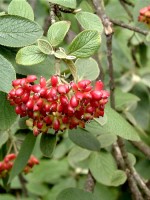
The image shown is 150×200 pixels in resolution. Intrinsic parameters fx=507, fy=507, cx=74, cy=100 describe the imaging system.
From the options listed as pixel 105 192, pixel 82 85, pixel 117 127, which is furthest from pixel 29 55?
pixel 105 192

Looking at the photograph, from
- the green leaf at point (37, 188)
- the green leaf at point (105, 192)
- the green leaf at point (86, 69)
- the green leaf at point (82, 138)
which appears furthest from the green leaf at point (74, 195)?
the green leaf at point (37, 188)

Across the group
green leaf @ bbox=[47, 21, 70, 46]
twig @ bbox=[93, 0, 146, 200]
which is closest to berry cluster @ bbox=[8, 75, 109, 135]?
green leaf @ bbox=[47, 21, 70, 46]

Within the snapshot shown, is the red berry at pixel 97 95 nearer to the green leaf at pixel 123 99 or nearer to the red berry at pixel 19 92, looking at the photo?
the red berry at pixel 19 92

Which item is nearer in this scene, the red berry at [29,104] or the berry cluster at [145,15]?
the red berry at [29,104]

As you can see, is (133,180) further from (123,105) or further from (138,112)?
(138,112)

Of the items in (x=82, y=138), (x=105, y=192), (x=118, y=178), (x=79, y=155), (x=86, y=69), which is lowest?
(x=105, y=192)

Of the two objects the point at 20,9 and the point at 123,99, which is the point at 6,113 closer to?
the point at 20,9
